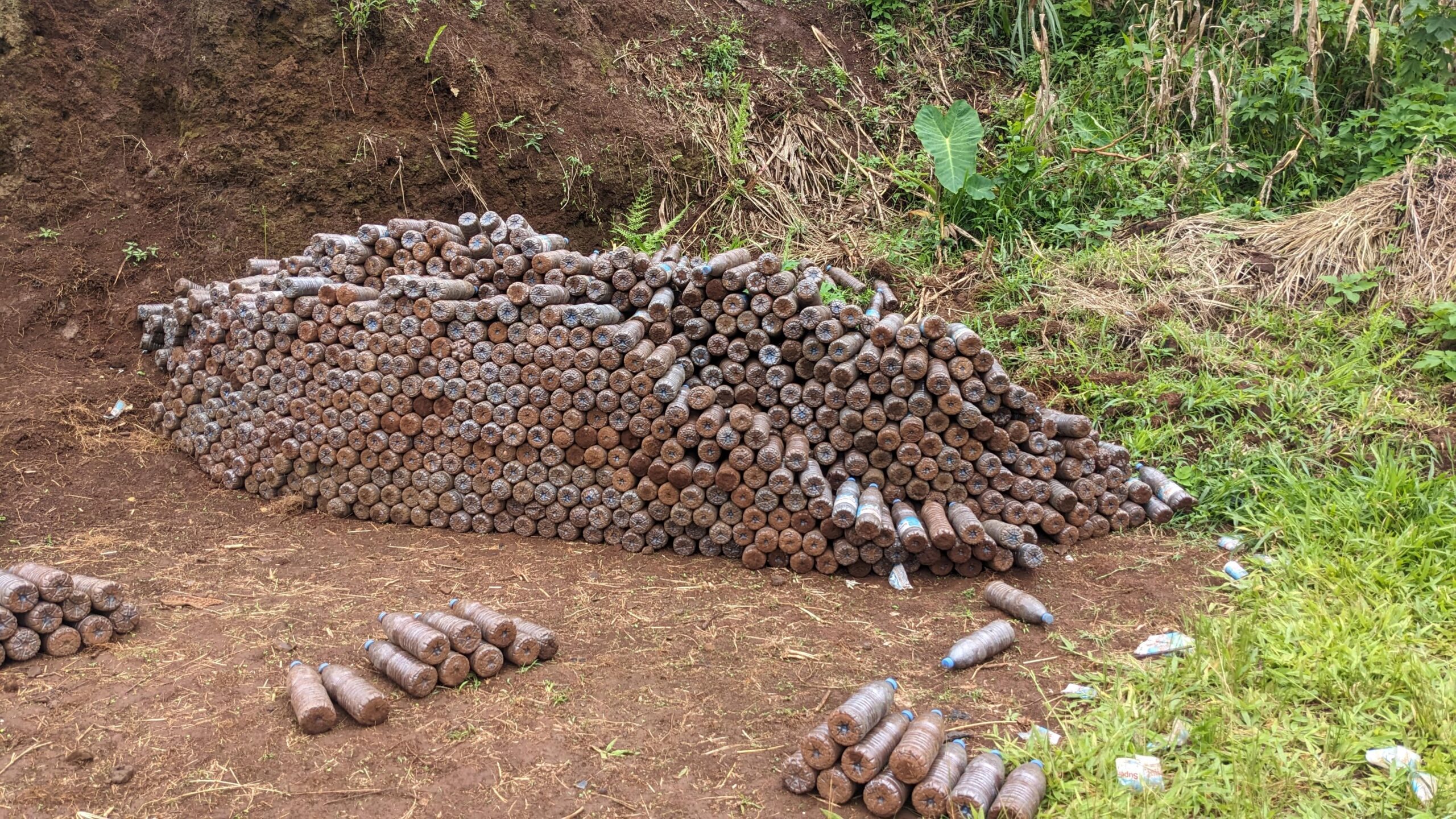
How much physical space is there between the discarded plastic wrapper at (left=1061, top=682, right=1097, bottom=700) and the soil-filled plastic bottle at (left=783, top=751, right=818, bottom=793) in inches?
56.8

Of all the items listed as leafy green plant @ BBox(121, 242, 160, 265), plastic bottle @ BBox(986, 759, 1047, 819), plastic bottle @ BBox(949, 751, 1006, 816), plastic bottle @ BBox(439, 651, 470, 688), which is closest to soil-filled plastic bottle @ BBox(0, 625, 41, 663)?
plastic bottle @ BBox(439, 651, 470, 688)

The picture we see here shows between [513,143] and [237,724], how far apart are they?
6962mm

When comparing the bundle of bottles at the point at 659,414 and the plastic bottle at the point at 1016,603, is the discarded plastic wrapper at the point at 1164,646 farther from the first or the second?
the bundle of bottles at the point at 659,414

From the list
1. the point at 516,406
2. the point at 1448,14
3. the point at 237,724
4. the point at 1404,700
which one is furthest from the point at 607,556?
the point at 1448,14

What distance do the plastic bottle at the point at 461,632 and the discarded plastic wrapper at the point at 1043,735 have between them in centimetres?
262

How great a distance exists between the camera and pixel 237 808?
3.73 m

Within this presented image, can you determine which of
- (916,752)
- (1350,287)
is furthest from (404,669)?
(1350,287)

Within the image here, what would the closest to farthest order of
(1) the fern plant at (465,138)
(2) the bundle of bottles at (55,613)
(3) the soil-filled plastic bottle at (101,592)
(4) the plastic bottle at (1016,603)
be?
(2) the bundle of bottles at (55,613)
(3) the soil-filled plastic bottle at (101,592)
(4) the plastic bottle at (1016,603)
(1) the fern plant at (465,138)

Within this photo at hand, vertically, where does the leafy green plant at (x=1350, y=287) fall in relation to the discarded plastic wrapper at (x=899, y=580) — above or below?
above

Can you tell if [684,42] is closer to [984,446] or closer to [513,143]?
[513,143]

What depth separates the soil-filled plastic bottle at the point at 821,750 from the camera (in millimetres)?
3877

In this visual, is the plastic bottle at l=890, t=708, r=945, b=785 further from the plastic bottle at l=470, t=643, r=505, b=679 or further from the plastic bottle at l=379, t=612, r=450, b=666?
the plastic bottle at l=379, t=612, r=450, b=666

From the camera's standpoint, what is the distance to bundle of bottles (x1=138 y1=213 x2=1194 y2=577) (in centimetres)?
605

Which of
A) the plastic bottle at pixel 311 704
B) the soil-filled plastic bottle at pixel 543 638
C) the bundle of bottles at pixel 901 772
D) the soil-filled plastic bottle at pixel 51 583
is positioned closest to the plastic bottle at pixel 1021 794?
the bundle of bottles at pixel 901 772
